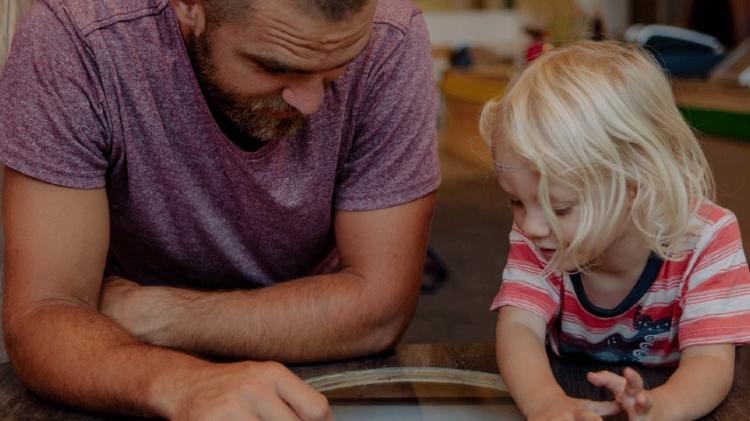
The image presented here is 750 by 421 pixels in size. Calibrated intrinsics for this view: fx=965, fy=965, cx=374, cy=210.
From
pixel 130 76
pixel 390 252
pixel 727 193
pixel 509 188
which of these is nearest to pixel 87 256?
pixel 130 76

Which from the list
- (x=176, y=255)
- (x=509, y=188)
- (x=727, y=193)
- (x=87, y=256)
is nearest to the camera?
(x=509, y=188)

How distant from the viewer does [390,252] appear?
1.21 meters

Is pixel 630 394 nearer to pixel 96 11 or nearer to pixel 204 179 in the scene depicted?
pixel 204 179

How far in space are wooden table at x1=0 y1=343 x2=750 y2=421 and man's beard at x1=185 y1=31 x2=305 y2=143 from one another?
0.28 m

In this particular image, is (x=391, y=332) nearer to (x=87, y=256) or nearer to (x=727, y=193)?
(x=87, y=256)

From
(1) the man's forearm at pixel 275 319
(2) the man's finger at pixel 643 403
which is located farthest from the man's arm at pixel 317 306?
(2) the man's finger at pixel 643 403

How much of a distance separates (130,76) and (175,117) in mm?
72

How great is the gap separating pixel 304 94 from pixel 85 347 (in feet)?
1.18

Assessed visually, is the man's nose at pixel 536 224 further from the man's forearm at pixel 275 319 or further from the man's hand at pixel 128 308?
the man's hand at pixel 128 308

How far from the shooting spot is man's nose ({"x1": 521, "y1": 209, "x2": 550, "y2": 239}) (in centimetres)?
99

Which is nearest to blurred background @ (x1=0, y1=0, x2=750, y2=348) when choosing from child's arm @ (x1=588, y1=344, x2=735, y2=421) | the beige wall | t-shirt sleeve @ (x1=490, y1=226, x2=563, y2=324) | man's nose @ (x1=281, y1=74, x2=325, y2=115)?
the beige wall

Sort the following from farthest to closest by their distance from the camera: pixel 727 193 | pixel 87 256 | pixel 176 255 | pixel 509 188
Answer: pixel 727 193
pixel 176 255
pixel 87 256
pixel 509 188

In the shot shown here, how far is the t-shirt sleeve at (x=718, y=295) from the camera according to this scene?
0.99 m

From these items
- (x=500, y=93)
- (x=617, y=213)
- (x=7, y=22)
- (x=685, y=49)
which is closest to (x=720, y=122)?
(x=685, y=49)
